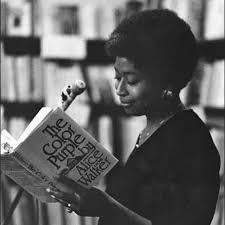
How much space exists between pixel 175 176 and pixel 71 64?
6.64 feet

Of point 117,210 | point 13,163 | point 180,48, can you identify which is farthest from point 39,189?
point 180,48

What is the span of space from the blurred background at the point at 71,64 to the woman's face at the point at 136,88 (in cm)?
175

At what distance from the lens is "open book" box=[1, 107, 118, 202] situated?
1.00 m

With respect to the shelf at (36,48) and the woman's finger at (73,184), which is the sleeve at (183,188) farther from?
the shelf at (36,48)

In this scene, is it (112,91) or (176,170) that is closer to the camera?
(176,170)

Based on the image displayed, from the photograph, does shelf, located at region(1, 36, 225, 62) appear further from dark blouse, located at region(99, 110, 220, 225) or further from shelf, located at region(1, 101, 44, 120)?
dark blouse, located at region(99, 110, 220, 225)

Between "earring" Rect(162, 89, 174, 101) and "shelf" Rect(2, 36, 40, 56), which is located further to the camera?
"shelf" Rect(2, 36, 40, 56)

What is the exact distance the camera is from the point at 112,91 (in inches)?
116

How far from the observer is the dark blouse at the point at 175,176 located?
3.11 feet

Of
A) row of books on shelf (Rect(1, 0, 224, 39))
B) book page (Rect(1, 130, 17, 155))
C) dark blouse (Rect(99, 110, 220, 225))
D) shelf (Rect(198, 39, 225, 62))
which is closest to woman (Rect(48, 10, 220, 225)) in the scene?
dark blouse (Rect(99, 110, 220, 225))

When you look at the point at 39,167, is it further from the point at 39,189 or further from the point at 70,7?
the point at 70,7

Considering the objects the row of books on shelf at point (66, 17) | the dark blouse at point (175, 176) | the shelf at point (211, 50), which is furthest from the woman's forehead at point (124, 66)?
the row of books on shelf at point (66, 17)

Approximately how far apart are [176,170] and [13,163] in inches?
14.2

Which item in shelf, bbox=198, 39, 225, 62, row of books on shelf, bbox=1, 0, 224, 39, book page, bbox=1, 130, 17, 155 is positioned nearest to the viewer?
book page, bbox=1, 130, 17, 155
